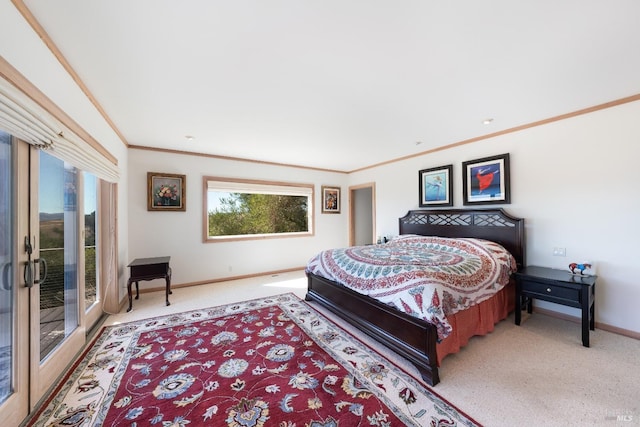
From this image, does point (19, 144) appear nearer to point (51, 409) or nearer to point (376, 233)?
point (51, 409)

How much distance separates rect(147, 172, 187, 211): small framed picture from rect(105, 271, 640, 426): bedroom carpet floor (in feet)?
6.03

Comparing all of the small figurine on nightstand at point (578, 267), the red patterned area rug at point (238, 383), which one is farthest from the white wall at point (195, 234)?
the small figurine on nightstand at point (578, 267)

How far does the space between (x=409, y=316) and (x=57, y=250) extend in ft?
9.86

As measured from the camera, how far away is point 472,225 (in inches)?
147

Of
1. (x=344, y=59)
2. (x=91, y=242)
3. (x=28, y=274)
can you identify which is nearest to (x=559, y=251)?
(x=344, y=59)

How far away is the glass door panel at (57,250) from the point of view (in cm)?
185

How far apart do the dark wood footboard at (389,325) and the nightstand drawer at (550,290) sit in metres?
1.61

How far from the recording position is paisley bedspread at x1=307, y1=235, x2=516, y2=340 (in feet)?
6.53

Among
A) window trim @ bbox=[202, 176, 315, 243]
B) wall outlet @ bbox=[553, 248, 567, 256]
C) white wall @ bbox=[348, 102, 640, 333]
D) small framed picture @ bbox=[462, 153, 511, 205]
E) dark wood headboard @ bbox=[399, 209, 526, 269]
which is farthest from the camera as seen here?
window trim @ bbox=[202, 176, 315, 243]

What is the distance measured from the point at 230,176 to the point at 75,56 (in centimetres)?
302

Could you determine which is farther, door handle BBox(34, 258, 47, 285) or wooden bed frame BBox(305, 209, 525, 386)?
wooden bed frame BBox(305, 209, 525, 386)

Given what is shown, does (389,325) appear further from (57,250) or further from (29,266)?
(57,250)

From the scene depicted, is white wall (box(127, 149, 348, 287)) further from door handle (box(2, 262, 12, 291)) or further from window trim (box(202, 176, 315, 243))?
door handle (box(2, 262, 12, 291))

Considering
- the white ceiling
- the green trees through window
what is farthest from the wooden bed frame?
the green trees through window
